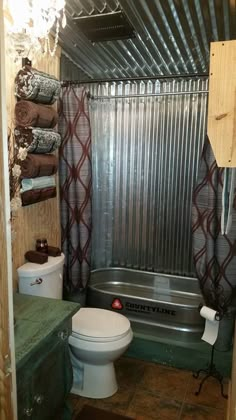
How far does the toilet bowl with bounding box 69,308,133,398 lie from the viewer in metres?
2.01

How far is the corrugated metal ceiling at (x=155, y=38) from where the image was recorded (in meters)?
1.83

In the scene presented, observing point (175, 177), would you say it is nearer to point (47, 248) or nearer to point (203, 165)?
point (203, 165)

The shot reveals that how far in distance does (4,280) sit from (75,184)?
1779 millimetres

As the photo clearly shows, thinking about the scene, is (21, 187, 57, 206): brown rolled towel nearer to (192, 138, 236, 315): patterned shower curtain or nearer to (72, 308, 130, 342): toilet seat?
(72, 308, 130, 342): toilet seat

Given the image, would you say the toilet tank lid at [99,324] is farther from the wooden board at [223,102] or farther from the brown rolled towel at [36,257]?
the wooden board at [223,102]

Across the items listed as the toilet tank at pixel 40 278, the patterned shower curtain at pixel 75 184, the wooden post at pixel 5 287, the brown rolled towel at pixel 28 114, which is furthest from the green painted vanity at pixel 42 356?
the brown rolled towel at pixel 28 114

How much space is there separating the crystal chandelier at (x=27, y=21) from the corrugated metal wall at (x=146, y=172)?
1.16m

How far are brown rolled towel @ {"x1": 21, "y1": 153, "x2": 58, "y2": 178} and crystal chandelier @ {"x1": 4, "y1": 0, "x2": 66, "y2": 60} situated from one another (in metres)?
0.58

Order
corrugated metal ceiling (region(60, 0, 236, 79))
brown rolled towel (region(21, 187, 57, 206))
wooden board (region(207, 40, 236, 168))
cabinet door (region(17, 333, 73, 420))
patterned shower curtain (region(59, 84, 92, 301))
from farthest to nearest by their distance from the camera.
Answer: patterned shower curtain (region(59, 84, 92, 301)) < brown rolled towel (region(21, 187, 57, 206)) < corrugated metal ceiling (region(60, 0, 236, 79)) < cabinet door (region(17, 333, 73, 420)) < wooden board (region(207, 40, 236, 168))

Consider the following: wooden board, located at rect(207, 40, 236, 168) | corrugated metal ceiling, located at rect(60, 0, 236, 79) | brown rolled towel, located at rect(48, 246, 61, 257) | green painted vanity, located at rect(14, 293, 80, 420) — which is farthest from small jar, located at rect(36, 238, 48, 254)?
wooden board, located at rect(207, 40, 236, 168)

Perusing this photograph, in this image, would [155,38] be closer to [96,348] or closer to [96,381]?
[96,348]

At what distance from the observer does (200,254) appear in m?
2.38

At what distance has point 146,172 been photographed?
313 cm

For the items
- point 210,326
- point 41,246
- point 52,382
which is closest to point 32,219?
point 41,246
